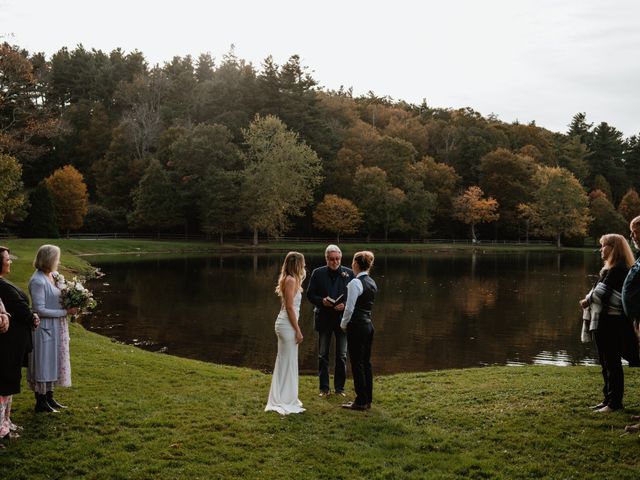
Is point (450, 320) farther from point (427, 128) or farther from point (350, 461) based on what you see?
point (427, 128)

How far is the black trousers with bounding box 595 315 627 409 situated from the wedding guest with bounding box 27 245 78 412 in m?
7.25

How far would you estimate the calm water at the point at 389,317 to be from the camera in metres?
17.2

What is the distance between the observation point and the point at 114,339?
1759cm

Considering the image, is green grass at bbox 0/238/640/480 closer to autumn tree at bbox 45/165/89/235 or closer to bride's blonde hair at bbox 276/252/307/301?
bride's blonde hair at bbox 276/252/307/301

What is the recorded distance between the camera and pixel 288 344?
28.4 feet

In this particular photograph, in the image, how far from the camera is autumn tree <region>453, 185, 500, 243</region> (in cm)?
7925

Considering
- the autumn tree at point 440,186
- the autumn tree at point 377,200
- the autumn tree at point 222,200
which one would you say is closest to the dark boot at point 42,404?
the autumn tree at point 222,200

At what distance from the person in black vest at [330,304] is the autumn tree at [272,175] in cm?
5111

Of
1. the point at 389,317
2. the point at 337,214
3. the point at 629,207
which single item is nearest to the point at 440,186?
the point at 337,214

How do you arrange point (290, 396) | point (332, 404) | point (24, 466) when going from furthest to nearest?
point (332, 404), point (290, 396), point (24, 466)

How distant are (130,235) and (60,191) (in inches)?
370

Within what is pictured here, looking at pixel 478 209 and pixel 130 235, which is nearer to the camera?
pixel 130 235

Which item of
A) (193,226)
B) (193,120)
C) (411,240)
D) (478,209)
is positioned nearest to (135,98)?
(193,120)

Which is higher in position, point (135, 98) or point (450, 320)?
point (135, 98)
